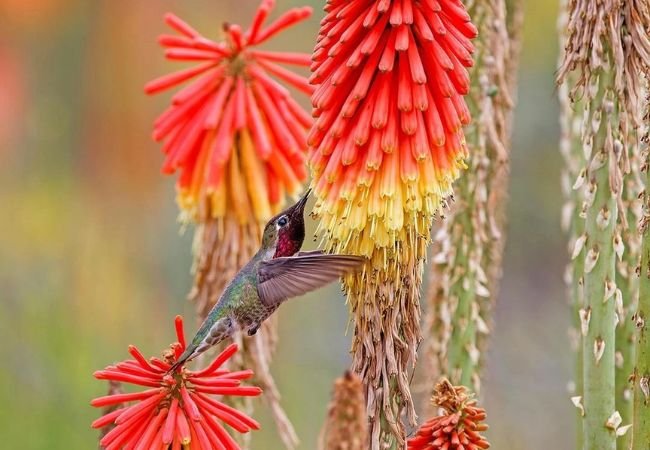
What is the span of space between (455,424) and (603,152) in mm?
847

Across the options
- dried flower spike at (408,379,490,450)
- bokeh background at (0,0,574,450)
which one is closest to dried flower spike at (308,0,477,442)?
dried flower spike at (408,379,490,450)

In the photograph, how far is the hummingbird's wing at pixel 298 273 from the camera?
3014mm

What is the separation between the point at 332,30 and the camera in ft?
9.91

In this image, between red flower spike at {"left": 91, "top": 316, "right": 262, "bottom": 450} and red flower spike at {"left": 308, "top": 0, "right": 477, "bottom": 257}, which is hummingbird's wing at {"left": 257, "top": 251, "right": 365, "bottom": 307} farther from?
red flower spike at {"left": 91, "top": 316, "right": 262, "bottom": 450}

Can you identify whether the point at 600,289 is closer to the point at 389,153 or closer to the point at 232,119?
the point at 389,153

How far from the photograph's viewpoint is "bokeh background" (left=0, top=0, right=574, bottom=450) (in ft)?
24.5

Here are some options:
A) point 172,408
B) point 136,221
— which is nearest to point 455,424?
point 172,408

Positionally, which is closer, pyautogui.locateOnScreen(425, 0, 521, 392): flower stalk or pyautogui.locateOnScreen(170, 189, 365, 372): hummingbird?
pyautogui.locateOnScreen(170, 189, 365, 372): hummingbird

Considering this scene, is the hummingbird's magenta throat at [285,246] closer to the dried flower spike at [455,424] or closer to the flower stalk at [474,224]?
the flower stalk at [474,224]

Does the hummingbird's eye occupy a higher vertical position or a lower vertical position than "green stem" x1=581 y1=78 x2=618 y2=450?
higher

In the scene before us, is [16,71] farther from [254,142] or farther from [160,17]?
[254,142]

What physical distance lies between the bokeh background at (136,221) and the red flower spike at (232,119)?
105 inches

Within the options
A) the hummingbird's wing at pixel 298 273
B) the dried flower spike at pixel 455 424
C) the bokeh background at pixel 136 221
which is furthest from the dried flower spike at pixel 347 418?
the bokeh background at pixel 136 221

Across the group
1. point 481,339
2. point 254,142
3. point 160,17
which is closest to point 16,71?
point 160,17
